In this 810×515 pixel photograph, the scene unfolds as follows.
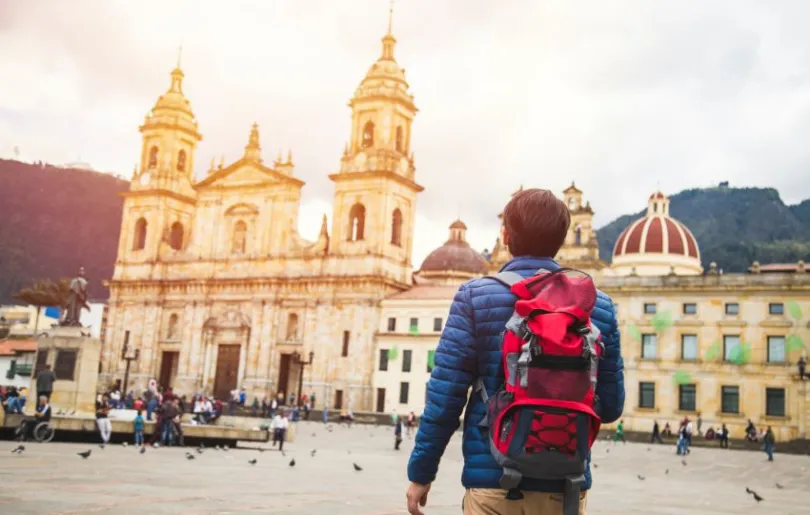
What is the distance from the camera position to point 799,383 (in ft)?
146

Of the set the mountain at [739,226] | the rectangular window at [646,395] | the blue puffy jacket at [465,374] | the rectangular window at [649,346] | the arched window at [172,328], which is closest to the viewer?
the blue puffy jacket at [465,374]

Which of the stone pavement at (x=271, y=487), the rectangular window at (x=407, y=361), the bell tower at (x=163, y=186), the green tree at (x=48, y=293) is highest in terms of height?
the bell tower at (x=163, y=186)

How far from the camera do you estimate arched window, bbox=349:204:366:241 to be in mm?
58656

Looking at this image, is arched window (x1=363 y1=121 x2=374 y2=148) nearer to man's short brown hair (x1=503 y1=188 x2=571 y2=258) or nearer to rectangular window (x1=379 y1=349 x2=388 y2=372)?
rectangular window (x1=379 y1=349 x2=388 y2=372)

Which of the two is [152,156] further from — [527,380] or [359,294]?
[527,380]

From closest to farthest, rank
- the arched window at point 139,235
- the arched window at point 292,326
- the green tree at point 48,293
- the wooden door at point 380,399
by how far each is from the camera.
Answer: the wooden door at point 380,399 < the arched window at point 292,326 < the arched window at point 139,235 < the green tree at point 48,293

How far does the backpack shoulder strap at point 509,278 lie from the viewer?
11.0 feet

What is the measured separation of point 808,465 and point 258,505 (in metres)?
25.6

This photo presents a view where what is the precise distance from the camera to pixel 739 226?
133 meters

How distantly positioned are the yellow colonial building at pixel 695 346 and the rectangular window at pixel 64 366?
105 feet

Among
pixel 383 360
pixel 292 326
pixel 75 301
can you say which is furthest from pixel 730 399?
pixel 75 301

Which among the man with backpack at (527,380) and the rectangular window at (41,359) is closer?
the man with backpack at (527,380)

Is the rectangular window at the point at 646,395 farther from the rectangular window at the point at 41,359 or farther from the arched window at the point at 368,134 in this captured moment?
the rectangular window at the point at 41,359

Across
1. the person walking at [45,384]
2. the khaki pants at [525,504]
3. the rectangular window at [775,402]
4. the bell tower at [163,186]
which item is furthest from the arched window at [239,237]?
the khaki pants at [525,504]
